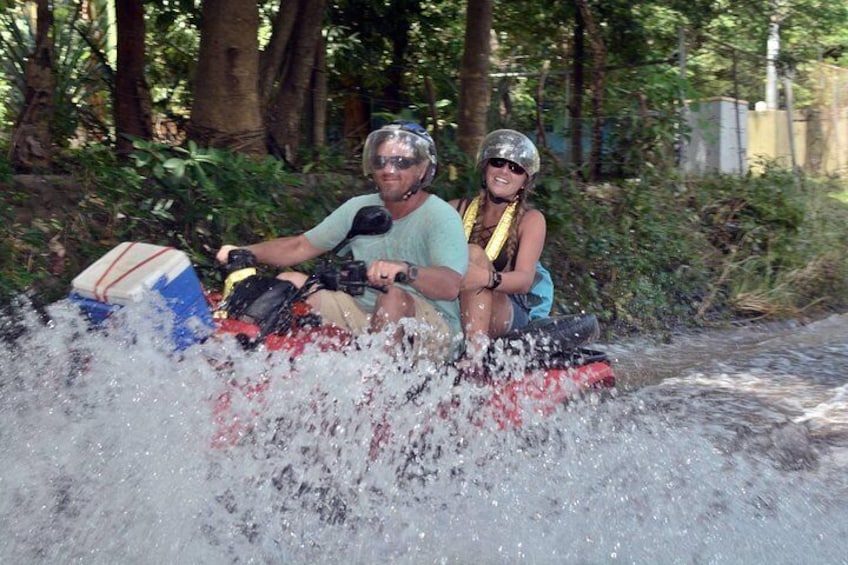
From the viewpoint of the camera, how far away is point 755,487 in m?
4.93

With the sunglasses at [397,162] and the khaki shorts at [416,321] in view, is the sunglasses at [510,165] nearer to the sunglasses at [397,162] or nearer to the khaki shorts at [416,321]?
the sunglasses at [397,162]

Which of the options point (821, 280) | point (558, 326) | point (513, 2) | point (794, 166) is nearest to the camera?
point (558, 326)

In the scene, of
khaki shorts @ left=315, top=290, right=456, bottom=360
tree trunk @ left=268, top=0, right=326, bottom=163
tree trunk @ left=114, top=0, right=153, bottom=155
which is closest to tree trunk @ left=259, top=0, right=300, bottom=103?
tree trunk @ left=268, top=0, right=326, bottom=163

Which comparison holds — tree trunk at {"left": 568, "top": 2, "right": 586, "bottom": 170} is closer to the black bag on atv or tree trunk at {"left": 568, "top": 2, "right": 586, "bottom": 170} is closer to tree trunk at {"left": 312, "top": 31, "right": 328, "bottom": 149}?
tree trunk at {"left": 312, "top": 31, "right": 328, "bottom": 149}

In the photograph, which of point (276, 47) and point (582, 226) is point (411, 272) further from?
point (582, 226)

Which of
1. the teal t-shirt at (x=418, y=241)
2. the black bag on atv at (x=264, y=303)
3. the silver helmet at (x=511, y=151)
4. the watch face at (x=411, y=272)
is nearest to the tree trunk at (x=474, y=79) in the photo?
the silver helmet at (x=511, y=151)

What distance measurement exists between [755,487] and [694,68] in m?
9.36

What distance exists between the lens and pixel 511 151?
4.93 m

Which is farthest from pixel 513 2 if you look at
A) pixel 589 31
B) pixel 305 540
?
pixel 305 540

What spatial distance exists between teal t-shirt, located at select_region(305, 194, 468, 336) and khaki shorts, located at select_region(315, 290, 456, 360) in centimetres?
7

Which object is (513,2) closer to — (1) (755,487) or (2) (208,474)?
(1) (755,487)

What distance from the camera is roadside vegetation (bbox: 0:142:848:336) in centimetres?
657

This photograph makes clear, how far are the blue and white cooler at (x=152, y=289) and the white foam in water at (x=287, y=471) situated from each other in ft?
0.19

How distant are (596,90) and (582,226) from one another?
2.55m
